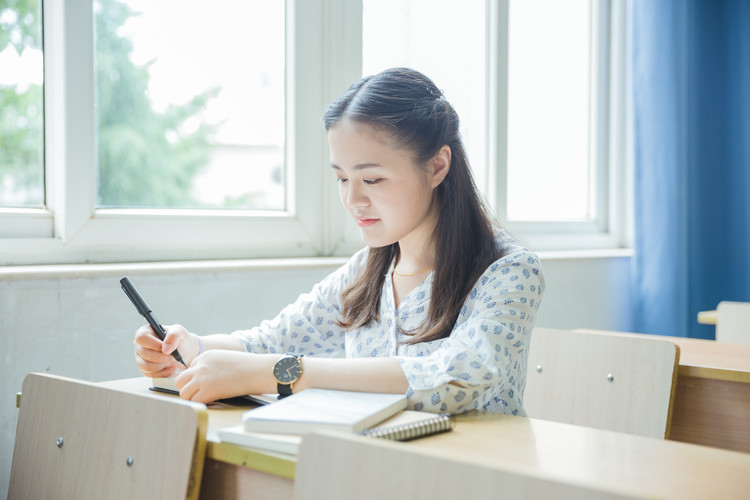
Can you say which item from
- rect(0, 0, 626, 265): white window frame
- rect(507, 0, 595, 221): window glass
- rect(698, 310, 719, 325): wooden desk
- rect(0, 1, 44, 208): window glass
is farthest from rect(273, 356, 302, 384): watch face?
rect(507, 0, 595, 221): window glass

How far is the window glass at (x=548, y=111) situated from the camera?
2.86 metres

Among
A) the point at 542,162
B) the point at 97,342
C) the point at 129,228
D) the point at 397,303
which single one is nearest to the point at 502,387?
the point at 397,303

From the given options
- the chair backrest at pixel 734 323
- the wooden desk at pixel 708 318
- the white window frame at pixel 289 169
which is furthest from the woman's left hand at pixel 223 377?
the wooden desk at pixel 708 318

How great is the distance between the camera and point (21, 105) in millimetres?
1573

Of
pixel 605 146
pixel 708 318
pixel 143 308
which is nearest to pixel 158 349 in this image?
pixel 143 308

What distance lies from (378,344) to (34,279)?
2.24 feet

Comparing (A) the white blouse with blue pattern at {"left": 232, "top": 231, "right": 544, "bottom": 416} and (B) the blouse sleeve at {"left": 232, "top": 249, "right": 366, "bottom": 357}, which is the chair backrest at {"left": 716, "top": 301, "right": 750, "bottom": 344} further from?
(B) the blouse sleeve at {"left": 232, "top": 249, "right": 366, "bottom": 357}

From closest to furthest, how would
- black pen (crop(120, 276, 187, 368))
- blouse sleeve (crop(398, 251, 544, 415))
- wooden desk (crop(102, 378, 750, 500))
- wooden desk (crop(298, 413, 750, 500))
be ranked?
wooden desk (crop(298, 413, 750, 500)) → wooden desk (crop(102, 378, 750, 500)) → blouse sleeve (crop(398, 251, 544, 415)) → black pen (crop(120, 276, 187, 368))

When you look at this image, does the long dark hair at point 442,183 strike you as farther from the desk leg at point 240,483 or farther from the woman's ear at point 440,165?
the desk leg at point 240,483

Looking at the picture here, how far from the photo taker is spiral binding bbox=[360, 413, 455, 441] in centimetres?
82

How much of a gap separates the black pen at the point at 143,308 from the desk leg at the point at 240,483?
370 mm

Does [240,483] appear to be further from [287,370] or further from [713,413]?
[713,413]

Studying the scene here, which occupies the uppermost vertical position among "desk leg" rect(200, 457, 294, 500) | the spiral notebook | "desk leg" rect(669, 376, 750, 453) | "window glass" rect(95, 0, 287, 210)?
"window glass" rect(95, 0, 287, 210)

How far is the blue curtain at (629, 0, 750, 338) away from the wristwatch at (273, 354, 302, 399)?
2203mm
